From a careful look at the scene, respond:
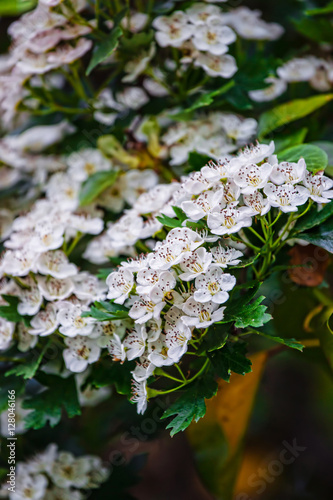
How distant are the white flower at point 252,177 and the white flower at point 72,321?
1.17 feet

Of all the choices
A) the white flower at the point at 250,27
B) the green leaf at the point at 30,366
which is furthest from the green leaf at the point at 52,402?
the white flower at the point at 250,27

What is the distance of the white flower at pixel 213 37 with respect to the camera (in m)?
1.17

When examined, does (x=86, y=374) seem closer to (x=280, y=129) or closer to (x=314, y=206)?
(x=314, y=206)

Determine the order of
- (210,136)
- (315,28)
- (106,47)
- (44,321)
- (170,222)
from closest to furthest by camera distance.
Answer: (170,222) < (44,321) < (106,47) < (210,136) < (315,28)

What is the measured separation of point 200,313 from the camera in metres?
0.81

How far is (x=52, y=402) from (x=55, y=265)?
0.88 feet

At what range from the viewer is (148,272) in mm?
842

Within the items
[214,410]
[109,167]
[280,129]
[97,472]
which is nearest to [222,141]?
[280,129]

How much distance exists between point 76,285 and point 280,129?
0.63m

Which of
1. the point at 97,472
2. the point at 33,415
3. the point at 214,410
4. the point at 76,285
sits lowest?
the point at 97,472

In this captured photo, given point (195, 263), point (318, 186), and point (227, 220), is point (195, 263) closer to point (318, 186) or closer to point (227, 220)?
point (227, 220)

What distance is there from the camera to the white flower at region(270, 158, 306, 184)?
0.86m

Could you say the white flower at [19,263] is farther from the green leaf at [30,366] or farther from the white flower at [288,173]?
the white flower at [288,173]

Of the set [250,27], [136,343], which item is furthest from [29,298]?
[250,27]
